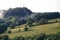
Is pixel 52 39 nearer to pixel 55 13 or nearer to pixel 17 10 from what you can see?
pixel 55 13

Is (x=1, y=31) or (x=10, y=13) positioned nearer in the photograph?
(x=1, y=31)

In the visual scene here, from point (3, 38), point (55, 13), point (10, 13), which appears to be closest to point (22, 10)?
point (10, 13)

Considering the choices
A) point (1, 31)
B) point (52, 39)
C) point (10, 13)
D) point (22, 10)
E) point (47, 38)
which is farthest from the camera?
point (22, 10)

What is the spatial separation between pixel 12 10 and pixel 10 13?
794cm

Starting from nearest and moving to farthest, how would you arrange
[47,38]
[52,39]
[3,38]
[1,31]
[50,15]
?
1. [52,39]
2. [47,38]
3. [3,38]
4. [1,31]
5. [50,15]

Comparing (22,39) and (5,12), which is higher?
(22,39)

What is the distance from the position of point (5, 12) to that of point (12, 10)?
5.46 meters

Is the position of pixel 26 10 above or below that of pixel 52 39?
below

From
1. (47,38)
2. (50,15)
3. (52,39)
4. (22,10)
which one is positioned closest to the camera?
(52,39)

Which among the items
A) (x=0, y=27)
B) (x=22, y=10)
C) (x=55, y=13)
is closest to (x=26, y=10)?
(x=22, y=10)

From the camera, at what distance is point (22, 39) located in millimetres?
58812

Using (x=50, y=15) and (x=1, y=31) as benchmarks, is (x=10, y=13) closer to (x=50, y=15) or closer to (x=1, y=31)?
(x=50, y=15)

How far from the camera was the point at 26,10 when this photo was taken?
180 m

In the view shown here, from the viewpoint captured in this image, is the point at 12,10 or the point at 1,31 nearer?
the point at 1,31
